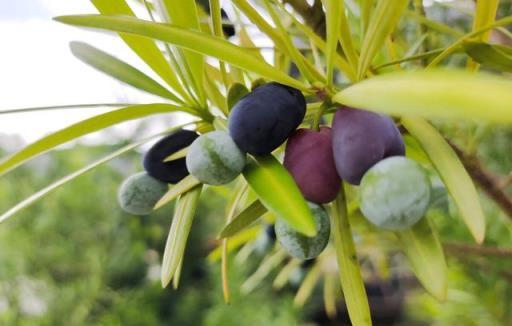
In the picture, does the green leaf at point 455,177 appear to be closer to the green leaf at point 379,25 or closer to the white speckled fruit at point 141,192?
the green leaf at point 379,25

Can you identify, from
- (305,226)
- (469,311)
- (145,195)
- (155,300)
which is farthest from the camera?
(155,300)

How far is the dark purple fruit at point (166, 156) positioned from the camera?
0.27 meters

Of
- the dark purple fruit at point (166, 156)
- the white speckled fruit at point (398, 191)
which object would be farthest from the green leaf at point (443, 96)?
the dark purple fruit at point (166, 156)

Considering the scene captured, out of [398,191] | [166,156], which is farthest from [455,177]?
[166,156]

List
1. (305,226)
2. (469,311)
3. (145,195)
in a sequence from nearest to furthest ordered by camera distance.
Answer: (305,226)
(145,195)
(469,311)

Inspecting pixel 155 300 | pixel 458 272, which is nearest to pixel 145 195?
pixel 458 272

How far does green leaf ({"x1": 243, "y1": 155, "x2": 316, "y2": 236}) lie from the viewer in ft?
0.59

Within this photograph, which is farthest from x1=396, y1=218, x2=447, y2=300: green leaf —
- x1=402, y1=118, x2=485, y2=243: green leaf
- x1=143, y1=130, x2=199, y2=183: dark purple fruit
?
x1=143, y1=130, x2=199, y2=183: dark purple fruit

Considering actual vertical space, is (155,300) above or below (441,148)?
below

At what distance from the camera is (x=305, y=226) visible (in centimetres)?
18

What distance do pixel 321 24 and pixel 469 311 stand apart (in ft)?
1.87

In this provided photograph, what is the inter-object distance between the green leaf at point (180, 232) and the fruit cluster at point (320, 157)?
0.10 ft

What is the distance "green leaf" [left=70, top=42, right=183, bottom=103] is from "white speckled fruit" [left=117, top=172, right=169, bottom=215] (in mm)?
51

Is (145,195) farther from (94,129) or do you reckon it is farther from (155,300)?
(155,300)
